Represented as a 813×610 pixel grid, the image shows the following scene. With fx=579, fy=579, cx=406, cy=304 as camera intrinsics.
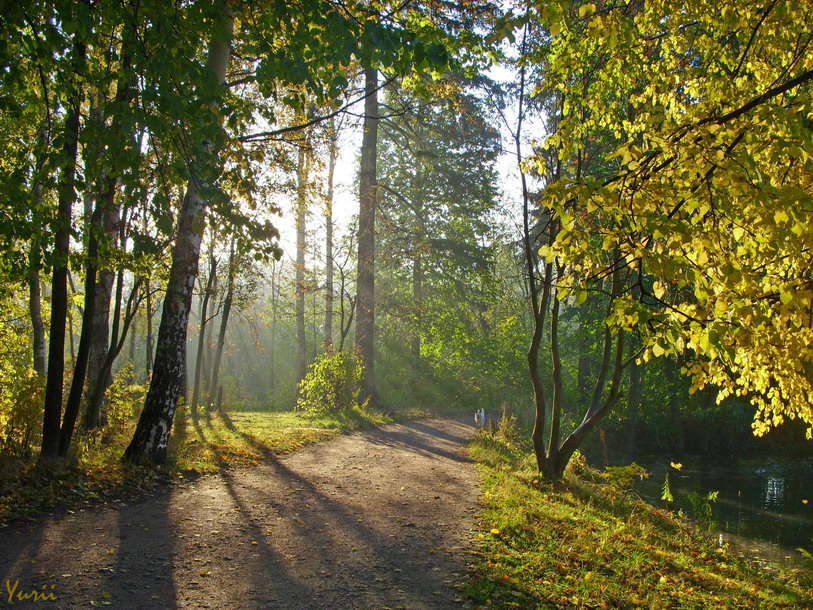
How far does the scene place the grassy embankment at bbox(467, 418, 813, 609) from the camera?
4.41 m

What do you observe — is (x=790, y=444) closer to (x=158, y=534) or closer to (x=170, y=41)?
(x=158, y=534)

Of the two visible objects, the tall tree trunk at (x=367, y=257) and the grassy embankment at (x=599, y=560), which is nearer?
the grassy embankment at (x=599, y=560)

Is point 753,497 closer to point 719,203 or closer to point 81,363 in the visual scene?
point 719,203

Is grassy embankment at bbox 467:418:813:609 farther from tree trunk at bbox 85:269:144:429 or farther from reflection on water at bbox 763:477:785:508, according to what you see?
tree trunk at bbox 85:269:144:429

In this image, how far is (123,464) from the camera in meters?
6.86

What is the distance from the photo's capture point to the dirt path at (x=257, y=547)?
382 cm

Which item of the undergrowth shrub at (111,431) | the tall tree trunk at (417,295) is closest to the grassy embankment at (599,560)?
the undergrowth shrub at (111,431)

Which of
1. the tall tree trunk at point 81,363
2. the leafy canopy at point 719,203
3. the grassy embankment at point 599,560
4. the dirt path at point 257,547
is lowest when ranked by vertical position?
the grassy embankment at point 599,560

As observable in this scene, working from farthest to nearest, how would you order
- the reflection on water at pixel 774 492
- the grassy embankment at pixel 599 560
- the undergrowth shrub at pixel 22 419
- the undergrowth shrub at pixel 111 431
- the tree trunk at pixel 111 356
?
the reflection on water at pixel 774 492 → the tree trunk at pixel 111 356 → the undergrowth shrub at pixel 111 431 → the undergrowth shrub at pixel 22 419 → the grassy embankment at pixel 599 560

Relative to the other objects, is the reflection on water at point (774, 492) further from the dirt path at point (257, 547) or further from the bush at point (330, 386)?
the bush at point (330, 386)

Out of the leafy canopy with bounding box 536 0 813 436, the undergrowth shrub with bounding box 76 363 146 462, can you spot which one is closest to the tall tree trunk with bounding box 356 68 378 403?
the undergrowth shrub with bounding box 76 363 146 462

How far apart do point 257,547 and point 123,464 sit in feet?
9.55

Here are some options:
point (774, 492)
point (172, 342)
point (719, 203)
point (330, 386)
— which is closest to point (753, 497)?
point (774, 492)

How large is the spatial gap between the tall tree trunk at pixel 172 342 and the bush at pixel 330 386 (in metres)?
8.53
